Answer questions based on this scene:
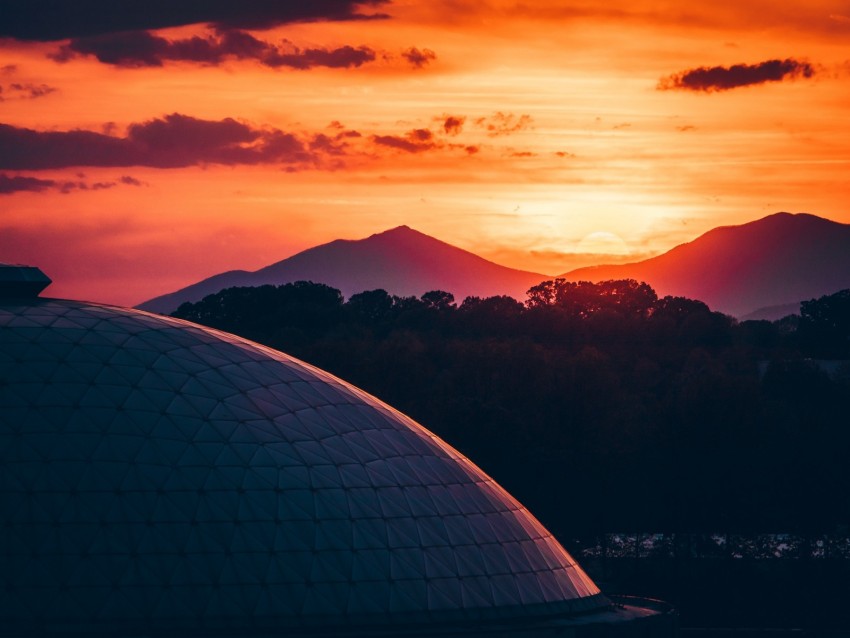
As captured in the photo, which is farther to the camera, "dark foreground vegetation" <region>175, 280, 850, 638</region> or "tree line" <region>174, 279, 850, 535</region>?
"tree line" <region>174, 279, 850, 535</region>

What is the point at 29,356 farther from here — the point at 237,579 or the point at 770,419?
the point at 770,419

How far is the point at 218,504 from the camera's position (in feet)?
168

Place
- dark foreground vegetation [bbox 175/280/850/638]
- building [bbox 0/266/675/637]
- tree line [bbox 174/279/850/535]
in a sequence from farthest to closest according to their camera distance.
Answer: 1. tree line [bbox 174/279/850/535]
2. dark foreground vegetation [bbox 175/280/850/638]
3. building [bbox 0/266/675/637]

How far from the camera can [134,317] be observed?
194 feet

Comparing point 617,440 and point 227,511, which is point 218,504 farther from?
point 617,440

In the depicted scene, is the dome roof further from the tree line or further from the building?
the tree line

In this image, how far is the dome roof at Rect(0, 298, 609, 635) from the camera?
4891cm

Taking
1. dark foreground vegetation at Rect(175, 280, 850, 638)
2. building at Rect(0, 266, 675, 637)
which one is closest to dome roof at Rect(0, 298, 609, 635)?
building at Rect(0, 266, 675, 637)

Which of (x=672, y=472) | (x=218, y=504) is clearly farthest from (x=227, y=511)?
(x=672, y=472)

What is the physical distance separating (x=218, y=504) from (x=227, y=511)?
0.39 m

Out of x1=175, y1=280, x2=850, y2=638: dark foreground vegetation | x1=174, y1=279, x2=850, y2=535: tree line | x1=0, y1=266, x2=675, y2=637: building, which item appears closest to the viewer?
x1=0, y1=266, x2=675, y2=637: building

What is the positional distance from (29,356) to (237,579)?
11.3 m

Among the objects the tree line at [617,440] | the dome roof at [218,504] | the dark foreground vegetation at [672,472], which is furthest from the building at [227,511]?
the tree line at [617,440]

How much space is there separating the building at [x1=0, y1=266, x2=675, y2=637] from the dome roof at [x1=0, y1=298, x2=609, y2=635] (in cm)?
6
